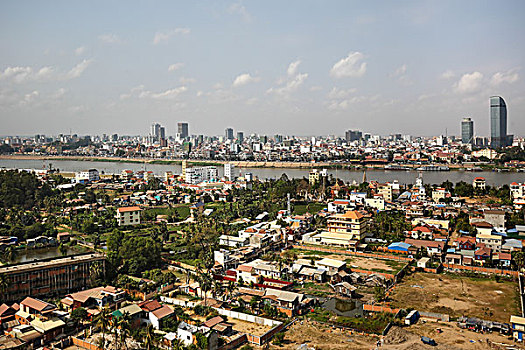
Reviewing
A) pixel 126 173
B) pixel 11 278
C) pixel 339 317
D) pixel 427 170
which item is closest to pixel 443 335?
pixel 339 317

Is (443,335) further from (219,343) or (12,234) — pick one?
(12,234)

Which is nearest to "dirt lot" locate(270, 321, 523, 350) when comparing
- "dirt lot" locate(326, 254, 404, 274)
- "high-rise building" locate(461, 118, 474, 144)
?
"dirt lot" locate(326, 254, 404, 274)

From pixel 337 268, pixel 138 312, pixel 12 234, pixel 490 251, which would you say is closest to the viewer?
pixel 138 312

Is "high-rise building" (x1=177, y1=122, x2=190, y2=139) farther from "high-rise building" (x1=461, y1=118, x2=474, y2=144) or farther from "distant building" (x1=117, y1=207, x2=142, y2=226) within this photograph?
"distant building" (x1=117, y1=207, x2=142, y2=226)

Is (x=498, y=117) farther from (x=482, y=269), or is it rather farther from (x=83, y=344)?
(x=83, y=344)

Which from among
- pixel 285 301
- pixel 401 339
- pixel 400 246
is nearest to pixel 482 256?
pixel 400 246

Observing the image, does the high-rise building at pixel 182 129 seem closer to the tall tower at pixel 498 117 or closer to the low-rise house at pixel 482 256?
the tall tower at pixel 498 117

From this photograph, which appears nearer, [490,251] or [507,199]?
[490,251]
